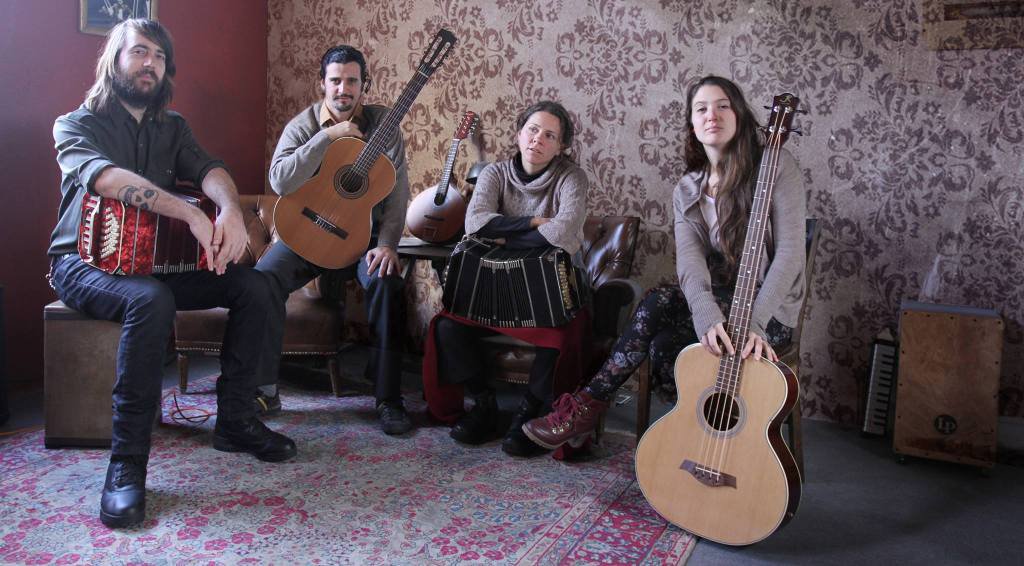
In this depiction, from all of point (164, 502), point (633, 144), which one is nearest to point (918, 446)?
point (633, 144)

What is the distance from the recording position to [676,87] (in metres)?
3.02

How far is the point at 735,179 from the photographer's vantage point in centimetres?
219

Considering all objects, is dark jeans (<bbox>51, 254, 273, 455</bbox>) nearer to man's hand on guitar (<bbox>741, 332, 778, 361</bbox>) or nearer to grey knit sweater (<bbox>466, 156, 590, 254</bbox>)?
grey knit sweater (<bbox>466, 156, 590, 254</bbox>)

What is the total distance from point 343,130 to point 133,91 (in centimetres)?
66

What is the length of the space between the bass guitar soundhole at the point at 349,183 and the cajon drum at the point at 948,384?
190 cm

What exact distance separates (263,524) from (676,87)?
2246mm

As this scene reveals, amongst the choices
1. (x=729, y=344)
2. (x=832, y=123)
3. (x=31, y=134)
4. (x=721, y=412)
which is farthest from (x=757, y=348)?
(x=31, y=134)

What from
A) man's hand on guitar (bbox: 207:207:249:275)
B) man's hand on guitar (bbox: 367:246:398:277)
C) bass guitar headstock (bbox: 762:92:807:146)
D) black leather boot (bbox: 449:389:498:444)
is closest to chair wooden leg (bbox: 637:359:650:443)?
black leather boot (bbox: 449:389:498:444)

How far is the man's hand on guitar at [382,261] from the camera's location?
267 centimetres

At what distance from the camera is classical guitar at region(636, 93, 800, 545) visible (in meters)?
1.80

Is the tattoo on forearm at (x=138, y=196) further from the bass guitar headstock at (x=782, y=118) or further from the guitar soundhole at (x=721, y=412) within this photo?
the bass guitar headstock at (x=782, y=118)

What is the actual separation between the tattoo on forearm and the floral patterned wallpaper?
1.67 m

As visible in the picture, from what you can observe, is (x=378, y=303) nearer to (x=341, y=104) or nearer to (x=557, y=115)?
(x=341, y=104)

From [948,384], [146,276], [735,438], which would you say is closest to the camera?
[735,438]
